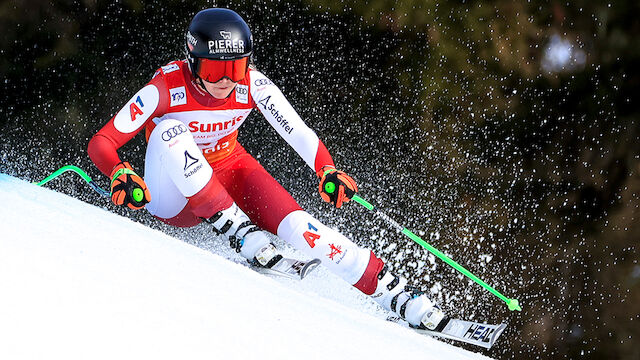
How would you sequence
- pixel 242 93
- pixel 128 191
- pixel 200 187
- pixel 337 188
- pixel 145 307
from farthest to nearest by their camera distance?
1. pixel 242 93
2. pixel 337 188
3. pixel 200 187
4. pixel 128 191
5. pixel 145 307

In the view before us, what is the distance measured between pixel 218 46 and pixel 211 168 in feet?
1.47

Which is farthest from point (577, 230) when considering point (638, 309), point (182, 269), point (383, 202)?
point (182, 269)

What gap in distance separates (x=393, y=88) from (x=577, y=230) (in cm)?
245

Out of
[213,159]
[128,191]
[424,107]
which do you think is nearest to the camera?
[128,191]

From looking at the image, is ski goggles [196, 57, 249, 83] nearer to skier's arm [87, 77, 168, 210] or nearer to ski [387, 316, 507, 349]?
skier's arm [87, 77, 168, 210]

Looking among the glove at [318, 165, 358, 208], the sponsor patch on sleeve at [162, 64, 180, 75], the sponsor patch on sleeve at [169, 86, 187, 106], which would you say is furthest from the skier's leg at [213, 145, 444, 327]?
the sponsor patch on sleeve at [162, 64, 180, 75]

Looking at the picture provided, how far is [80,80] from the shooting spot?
6270mm

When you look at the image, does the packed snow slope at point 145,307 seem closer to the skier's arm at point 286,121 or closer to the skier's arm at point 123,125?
the skier's arm at point 123,125

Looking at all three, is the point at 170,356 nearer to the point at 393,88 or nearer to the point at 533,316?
the point at 393,88

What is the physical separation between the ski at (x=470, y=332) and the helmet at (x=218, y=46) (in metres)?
1.19

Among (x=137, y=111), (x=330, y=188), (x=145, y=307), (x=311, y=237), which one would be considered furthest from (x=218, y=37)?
(x=145, y=307)

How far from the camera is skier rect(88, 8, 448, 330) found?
2.57 meters

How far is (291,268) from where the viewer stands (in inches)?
→ 101

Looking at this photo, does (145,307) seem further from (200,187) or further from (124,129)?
(124,129)
